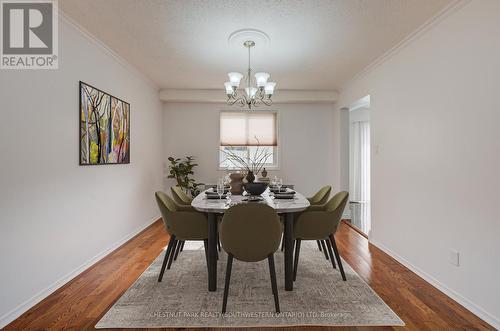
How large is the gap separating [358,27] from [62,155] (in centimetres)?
317

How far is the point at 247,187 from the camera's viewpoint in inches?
112

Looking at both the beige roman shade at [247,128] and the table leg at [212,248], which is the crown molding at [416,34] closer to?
the beige roman shade at [247,128]

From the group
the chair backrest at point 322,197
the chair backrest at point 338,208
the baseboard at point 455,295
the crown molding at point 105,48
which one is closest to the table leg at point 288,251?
the chair backrest at point 338,208

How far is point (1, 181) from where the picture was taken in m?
2.01

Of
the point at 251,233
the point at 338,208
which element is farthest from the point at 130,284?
the point at 338,208

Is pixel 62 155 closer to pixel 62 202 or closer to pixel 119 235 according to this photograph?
pixel 62 202

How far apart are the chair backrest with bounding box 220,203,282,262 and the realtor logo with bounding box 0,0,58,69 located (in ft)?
6.68

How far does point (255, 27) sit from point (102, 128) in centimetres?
210

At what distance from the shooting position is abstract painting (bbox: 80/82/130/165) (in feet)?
9.87

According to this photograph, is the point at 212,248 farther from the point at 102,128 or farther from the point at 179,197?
the point at 102,128

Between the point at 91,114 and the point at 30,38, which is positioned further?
the point at 91,114

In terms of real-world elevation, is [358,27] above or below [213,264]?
above

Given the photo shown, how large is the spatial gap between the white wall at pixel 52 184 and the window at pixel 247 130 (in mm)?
2334

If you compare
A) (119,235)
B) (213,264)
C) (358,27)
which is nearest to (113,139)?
(119,235)
